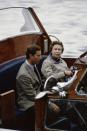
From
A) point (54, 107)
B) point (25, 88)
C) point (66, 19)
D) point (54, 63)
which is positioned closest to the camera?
point (54, 107)

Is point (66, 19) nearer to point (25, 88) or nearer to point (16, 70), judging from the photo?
point (16, 70)

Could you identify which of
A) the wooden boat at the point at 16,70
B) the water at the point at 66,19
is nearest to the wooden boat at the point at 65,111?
the wooden boat at the point at 16,70

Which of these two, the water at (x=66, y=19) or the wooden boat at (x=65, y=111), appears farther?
the water at (x=66, y=19)

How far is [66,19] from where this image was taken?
1364 cm

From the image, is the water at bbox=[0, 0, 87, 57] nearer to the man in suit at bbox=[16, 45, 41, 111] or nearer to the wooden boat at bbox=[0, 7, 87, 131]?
the wooden boat at bbox=[0, 7, 87, 131]

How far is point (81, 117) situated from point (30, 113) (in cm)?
98

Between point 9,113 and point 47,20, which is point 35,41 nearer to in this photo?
point 9,113

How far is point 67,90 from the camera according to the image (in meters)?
4.52

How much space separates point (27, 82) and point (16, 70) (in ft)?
1.97

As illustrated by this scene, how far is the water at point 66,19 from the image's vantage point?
36.4 ft

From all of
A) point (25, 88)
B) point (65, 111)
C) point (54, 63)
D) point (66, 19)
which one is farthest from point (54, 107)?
point (66, 19)

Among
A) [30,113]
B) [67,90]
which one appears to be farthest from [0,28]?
[67,90]

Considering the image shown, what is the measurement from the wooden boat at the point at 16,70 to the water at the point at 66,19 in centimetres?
357

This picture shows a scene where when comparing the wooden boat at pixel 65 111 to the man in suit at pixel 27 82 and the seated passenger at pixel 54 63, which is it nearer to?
the man in suit at pixel 27 82
